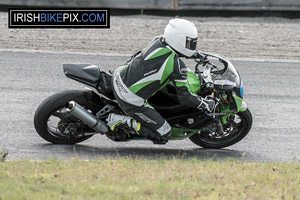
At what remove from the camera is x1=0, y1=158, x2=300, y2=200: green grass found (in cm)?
553

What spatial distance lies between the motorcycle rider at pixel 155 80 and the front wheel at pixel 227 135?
0.58 m

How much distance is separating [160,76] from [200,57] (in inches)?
28.9

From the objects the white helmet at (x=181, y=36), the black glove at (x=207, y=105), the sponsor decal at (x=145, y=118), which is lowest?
the sponsor decal at (x=145, y=118)

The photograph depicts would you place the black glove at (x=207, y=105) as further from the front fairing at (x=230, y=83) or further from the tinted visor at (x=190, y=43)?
the tinted visor at (x=190, y=43)

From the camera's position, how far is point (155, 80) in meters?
7.13

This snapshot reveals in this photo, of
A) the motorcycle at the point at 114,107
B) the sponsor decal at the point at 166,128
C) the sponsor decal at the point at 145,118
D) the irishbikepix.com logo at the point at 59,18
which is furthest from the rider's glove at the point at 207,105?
the irishbikepix.com logo at the point at 59,18

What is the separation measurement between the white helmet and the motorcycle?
1.86ft

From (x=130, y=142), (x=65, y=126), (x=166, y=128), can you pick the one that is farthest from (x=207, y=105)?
(x=65, y=126)

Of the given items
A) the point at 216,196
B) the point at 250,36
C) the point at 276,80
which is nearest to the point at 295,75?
the point at 276,80

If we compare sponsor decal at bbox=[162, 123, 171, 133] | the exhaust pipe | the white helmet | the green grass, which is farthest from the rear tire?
the white helmet

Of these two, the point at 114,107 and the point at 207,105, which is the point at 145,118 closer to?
the point at 114,107

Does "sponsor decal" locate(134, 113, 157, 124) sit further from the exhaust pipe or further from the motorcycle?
the exhaust pipe

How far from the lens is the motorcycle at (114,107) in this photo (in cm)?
743

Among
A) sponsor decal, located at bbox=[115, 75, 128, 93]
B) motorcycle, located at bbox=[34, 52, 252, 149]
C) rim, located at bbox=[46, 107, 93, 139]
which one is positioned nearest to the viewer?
sponsor decal, located at bbox=[115, 75, 128, 93]
